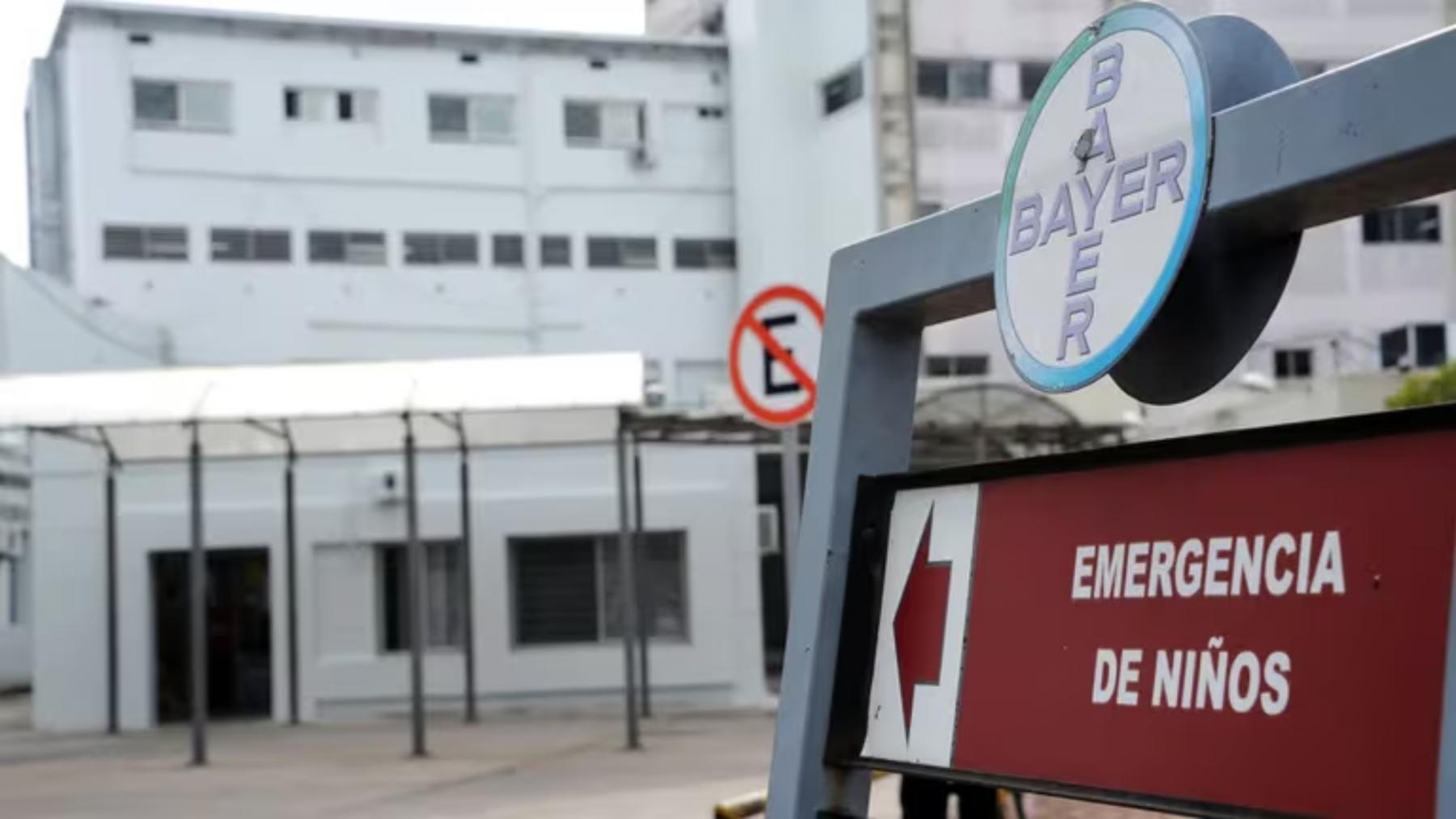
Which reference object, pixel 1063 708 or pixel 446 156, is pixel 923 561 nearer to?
pixel 1063 708

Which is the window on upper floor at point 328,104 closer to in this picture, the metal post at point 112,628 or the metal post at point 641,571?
the metal post at point 112,628

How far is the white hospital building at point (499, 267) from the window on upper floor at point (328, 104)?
5 centimetres

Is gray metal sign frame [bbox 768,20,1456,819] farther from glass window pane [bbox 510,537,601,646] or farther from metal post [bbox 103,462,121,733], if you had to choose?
glass window pane [bbox 510,537,601,646]

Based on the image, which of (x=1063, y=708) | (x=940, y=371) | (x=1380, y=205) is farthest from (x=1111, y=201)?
(x=940, y=371)

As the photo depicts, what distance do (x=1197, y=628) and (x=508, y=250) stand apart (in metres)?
25.1

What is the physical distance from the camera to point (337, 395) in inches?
649

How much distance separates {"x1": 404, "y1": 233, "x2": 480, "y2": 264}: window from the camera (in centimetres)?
2723

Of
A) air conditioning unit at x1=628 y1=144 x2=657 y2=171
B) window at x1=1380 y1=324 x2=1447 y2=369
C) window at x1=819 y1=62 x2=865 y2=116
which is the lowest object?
window at x1=1380 y1=324 x2=1447 y2=369

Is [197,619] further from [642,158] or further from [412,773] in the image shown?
[642,158]

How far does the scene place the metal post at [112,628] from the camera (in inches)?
818

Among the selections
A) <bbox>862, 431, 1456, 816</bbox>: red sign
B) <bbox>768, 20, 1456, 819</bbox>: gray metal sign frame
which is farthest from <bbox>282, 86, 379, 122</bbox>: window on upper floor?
<bbox>862, 431, 1456, 816</bbox>: red sign

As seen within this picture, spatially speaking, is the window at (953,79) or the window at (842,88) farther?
the window at (953,79)

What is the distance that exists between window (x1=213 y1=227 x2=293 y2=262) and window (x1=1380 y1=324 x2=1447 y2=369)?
1625cm

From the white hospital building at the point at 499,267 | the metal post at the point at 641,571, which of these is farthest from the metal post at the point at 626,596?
the white hospital building at the point at 499,267
